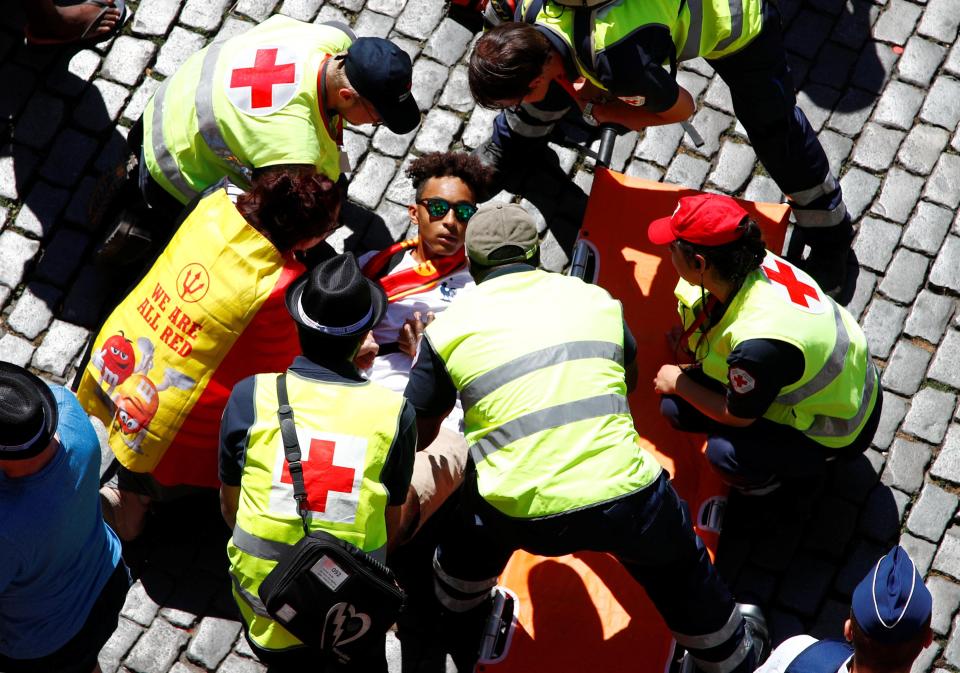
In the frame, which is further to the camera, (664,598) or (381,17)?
(381,17)

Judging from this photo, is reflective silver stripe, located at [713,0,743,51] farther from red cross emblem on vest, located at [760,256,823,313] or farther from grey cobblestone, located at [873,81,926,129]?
grey cobblestone, located at [873,81,926,129]

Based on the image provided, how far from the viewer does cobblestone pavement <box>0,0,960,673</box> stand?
507cm

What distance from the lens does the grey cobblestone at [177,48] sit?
6020 millimetres

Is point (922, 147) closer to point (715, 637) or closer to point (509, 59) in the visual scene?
point (509, 59)

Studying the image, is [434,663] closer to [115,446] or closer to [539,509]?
[539,509]

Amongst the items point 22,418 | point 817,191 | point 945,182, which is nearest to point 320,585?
point 22,418

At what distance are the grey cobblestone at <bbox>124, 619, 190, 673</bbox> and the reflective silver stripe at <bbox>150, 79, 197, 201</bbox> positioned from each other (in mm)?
1991

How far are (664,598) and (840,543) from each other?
4.11ft

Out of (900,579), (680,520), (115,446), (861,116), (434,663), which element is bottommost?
(434,663)

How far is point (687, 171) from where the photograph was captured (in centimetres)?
590

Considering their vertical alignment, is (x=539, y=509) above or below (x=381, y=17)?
below

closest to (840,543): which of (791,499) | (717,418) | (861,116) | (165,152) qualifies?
(791,499)

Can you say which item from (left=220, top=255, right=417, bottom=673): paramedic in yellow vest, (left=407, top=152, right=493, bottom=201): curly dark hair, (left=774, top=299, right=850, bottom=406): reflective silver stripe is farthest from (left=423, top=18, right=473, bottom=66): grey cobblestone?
(left=774, top=299, right=850, bottom=406): reflective silver stripe

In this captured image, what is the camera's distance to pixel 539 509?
13.0 feet
